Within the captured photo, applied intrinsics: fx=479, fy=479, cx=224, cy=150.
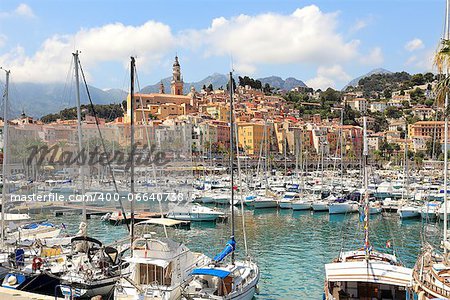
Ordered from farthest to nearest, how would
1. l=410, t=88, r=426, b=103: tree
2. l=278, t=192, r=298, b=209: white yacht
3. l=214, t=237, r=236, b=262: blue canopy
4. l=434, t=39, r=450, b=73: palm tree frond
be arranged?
l=410, t=88, r=426, b=103: tree < l=278, t=192, r=298, b=209: white yacht < l=214, t=237, r=236, b=262: blue canopy < l=434, t=39, r=450, b=73: palm tree frond

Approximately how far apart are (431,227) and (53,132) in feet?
72.4

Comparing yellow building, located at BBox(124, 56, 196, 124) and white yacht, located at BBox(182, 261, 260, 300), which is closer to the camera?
white yacht, located at BBox(182, 261, 260, 300)

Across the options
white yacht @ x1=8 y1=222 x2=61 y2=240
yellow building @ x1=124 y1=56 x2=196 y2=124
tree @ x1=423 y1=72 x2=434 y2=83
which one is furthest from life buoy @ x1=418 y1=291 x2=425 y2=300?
tree @ x1=423 y1=72 x2=434 y2=83

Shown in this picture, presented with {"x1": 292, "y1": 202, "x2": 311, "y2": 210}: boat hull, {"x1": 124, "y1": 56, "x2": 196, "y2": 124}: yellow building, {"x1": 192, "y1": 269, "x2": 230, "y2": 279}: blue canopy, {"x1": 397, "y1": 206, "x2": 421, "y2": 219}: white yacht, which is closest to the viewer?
{"x1": 192, "y1": 269, "x2": 230, "y2": 279}: blue canopy

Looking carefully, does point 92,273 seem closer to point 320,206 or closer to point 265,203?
point 320,206

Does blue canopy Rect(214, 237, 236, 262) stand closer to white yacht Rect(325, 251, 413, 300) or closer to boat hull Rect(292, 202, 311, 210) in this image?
white yacht Rect(325, 251, 413, 300)

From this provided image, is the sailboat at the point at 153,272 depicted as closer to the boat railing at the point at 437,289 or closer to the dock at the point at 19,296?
A: the dock at the point at 19,296

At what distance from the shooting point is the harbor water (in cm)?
1791

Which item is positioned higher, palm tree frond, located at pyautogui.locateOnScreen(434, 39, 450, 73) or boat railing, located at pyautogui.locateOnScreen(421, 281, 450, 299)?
palm tree frond, located at pyautogui.locateOnScreen(434, 39, 450, 73)

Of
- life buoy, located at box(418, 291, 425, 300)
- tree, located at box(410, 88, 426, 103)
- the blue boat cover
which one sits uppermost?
tree, located at box(410, 88, 426, 103)

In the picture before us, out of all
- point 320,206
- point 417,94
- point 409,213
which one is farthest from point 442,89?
point 417,94

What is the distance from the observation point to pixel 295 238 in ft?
87.7

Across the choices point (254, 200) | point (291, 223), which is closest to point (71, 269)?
point (291, 223)

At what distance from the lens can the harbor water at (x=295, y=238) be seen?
58.7ft
